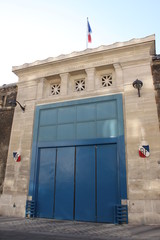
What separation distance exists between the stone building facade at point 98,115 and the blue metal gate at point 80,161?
2.2 inches

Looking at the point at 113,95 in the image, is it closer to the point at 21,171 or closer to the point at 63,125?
the point at 63,125

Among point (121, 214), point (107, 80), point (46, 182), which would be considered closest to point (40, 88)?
point (107, 80)

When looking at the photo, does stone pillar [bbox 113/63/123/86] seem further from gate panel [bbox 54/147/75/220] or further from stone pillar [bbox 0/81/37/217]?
stone pillar [bbox 0/81/37/217]

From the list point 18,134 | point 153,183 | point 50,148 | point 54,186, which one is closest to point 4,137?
point 18,134

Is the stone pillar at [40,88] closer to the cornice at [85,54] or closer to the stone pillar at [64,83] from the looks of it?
the cornice at [85,54]

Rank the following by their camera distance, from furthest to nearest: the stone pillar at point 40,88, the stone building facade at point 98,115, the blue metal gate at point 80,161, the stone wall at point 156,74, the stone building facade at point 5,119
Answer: the stone pillar at point 40,88
the stone building facade at point 5,119
the stone wall at point 156,74
the blue metal gate at point 80,161
the stone building facade at point 98,115

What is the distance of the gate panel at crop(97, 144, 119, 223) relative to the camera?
8148 millimetres

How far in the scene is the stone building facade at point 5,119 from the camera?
10754 millimetres

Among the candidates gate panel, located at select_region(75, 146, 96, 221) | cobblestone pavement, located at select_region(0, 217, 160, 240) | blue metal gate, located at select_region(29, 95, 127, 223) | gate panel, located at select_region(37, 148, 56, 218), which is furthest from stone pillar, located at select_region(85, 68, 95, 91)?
cobblestone pavement, located at select_region(0, 217, 160, 240)

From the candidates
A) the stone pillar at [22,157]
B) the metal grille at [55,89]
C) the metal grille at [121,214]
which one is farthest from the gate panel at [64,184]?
the metal grille at [55,89]

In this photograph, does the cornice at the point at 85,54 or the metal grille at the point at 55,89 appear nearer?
the cornice at the point at 85,54

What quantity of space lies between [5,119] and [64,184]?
17.9 feet

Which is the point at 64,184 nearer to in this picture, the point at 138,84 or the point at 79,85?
the point at 79,85

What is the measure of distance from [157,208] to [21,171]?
650 centimetres
